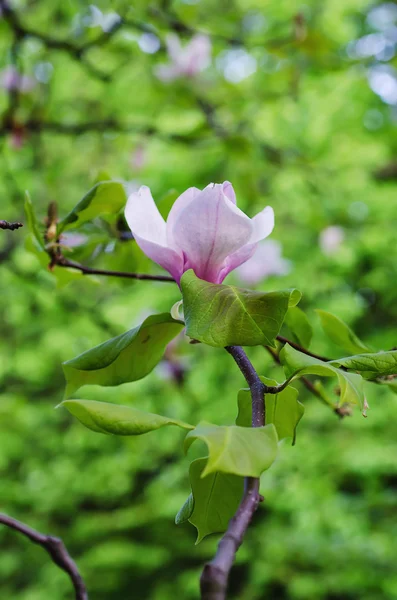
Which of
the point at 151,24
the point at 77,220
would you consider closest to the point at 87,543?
the point at 151,24

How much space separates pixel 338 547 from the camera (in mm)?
2037

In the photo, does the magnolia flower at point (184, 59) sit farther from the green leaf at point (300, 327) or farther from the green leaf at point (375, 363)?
the green leaf at point (375, 363)

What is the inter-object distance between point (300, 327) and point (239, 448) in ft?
0.77

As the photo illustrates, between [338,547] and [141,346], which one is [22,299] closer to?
[338,547]

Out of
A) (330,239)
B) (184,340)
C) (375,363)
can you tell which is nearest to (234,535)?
(375,363)

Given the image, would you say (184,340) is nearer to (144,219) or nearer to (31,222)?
(31,222)

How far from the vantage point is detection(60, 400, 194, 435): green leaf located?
10.9 inches

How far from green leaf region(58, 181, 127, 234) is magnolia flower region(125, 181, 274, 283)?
102mm

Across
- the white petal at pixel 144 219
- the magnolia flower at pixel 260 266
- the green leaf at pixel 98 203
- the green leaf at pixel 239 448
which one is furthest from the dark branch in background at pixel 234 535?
the magnolia flower at pixel 260 266

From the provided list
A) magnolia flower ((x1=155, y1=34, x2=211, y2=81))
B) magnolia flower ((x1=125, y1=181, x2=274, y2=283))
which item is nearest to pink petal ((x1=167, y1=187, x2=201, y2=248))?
magnolia flower ((x1=125, y1=181, x2=274, y2=283))

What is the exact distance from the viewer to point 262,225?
0.36 m

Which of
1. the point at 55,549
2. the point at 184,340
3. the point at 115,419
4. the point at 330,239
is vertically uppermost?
the point at 115,419

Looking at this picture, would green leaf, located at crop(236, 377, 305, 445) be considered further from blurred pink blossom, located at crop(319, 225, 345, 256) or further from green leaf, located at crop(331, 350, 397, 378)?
blurred pink blossom, located at crop(319, 225, 345, 256)

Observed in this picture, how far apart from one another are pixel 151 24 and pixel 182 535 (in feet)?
6.73
